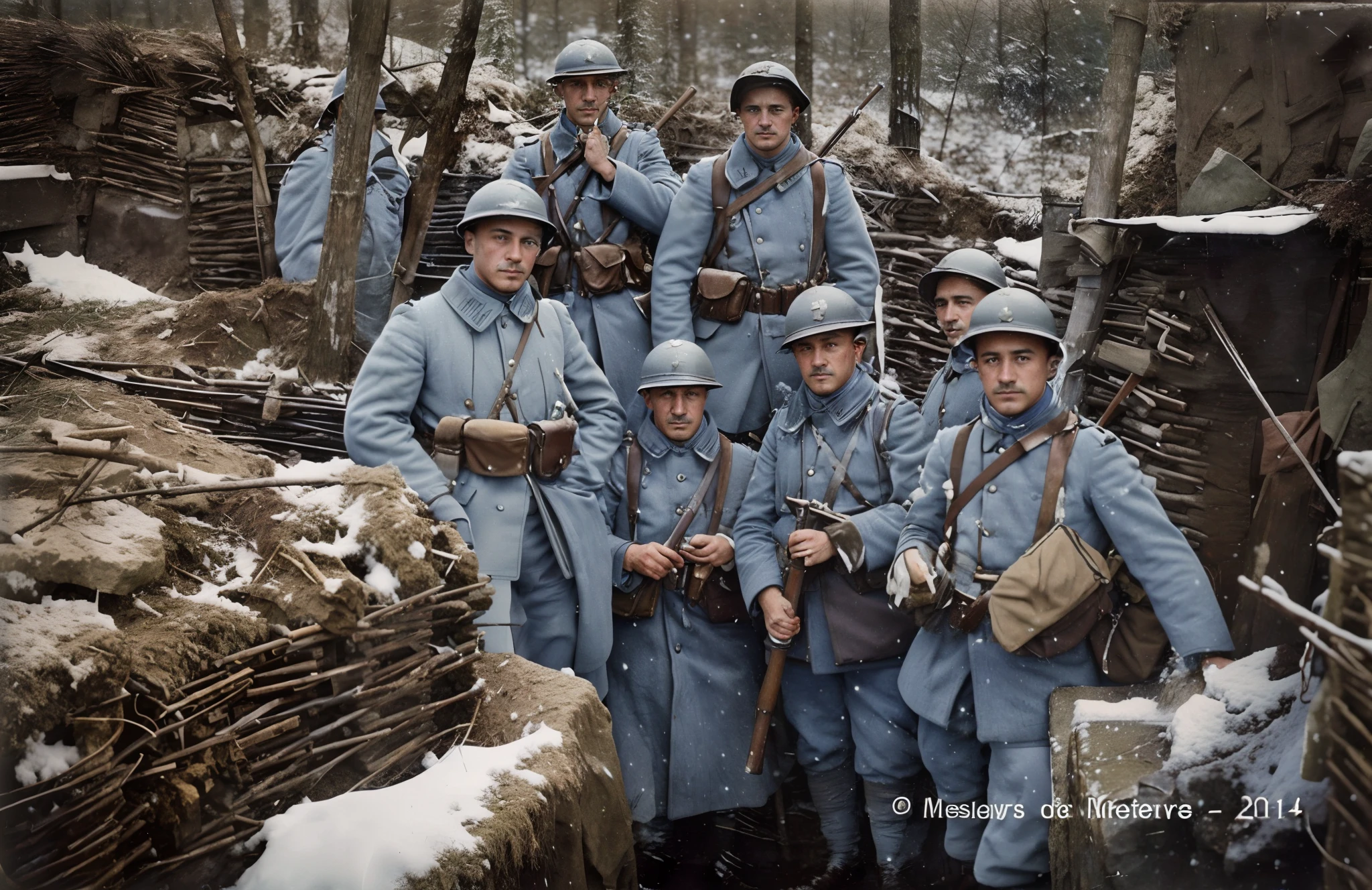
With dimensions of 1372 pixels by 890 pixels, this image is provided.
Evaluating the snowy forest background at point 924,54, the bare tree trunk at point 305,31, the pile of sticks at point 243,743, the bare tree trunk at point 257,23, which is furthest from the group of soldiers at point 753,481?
the bare tree trunk at point 257,23

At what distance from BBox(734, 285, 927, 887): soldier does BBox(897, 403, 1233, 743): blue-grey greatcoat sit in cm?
32

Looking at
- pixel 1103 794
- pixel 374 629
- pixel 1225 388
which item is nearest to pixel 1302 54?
pixel 1225 388

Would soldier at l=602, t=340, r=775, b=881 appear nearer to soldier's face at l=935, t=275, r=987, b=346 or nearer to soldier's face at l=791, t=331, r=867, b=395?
soldier's face at l=791, t=331, r=867, b=395

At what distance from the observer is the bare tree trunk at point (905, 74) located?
10.8 metres

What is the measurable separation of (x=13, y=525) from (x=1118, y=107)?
255 inches

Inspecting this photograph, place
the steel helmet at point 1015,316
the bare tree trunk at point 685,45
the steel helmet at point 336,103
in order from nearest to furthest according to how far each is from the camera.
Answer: the steel helmet at point 1015,316, the steel helmet at point 336,103, the bare tree trunk at point 685,45

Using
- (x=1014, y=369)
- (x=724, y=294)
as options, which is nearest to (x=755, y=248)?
(x=724, y=294)

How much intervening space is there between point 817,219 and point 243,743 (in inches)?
144

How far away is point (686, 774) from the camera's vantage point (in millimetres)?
5129

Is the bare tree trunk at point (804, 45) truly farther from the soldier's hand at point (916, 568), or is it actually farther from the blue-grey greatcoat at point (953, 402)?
the soldier's hand at point (916, 568)

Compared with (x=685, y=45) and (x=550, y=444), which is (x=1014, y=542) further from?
(x=685, y=45)

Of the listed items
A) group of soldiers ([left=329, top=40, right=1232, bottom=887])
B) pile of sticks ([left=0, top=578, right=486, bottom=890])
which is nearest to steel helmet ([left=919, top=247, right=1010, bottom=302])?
group of soldiers ([left=329, top=40, right=1232, bottom=887])

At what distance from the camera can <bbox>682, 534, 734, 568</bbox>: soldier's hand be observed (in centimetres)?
503

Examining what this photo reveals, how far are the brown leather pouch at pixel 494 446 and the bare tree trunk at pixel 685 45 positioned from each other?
10.6 m
